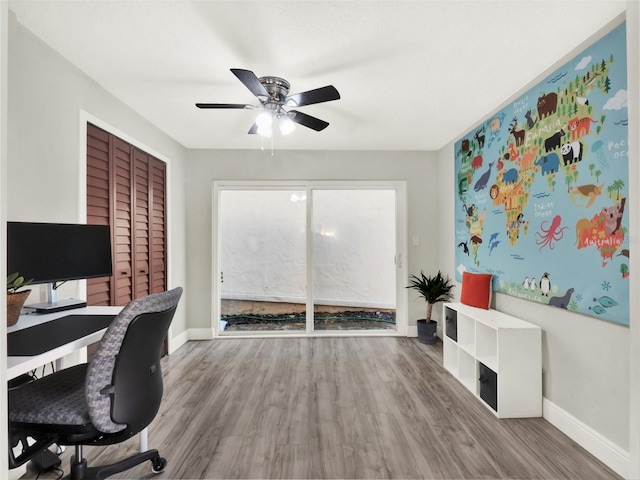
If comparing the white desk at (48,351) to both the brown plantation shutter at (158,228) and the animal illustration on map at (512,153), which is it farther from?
the animal illustration on map at (512,153)

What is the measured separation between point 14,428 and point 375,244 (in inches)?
146

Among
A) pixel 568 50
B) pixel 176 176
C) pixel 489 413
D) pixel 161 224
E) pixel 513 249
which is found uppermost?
pixel 568 50

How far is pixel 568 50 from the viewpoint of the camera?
6.67 feet

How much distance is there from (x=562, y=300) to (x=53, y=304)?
130 inches

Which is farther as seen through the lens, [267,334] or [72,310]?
[267,334]

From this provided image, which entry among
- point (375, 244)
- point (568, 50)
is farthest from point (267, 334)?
point (568, 50)

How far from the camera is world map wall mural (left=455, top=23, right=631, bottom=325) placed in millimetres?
1794

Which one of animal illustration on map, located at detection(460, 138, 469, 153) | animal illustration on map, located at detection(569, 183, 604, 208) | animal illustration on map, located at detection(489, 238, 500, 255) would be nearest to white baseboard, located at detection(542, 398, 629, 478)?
animal illustration on map, located at detection(489, 238, 500, 255)

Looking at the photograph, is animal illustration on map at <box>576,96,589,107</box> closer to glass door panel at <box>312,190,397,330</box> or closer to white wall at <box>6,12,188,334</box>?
glass door panel at <box>312,190,397,330</box>

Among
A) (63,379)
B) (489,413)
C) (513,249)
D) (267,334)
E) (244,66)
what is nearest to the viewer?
(63,379)

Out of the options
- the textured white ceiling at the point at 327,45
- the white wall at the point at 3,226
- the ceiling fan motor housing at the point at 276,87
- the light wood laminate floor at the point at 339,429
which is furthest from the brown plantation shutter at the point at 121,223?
the white wall at the point at 3,226

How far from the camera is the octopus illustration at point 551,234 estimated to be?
219 cm

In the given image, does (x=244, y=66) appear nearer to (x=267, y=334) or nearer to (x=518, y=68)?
(x=518, y=68)

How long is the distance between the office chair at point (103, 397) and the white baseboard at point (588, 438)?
2.54 m
